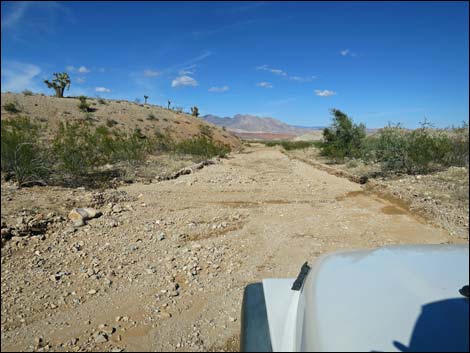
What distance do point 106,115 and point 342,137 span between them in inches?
806

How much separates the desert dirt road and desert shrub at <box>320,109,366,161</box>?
1243cm

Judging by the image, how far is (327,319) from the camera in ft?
4.49

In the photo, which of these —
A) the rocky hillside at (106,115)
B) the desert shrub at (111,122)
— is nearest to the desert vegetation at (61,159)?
the rocky hillside at (106,115)

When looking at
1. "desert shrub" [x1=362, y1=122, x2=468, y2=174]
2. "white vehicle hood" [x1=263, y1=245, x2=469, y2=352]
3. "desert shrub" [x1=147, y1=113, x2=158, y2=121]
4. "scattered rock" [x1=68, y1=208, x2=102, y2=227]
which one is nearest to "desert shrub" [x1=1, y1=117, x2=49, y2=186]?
"scattered rock" [x1=68, y1=208, x2=102, y2=227]

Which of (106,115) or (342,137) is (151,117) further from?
(342,137)

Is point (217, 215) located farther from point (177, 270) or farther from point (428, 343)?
point (428, 343)

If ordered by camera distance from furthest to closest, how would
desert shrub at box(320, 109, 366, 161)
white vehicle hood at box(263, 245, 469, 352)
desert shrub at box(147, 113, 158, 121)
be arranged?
desert shrub at box(147, 113, 158, 121), desert shrub at box(320, 109, 366, 161), white vehicle hood at box(263, 245, 469, 352)

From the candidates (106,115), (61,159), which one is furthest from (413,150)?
(106,115)

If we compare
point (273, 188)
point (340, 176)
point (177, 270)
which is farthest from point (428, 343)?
point (340, 176)

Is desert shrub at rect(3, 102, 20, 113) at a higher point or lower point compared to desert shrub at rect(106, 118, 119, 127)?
higher

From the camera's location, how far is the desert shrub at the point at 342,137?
20433mm

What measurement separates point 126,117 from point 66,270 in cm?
2872

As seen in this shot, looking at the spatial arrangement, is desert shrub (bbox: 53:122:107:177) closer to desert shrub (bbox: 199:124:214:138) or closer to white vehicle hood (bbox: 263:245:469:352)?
white vehicle hood (bbox: 263:245:469:352)

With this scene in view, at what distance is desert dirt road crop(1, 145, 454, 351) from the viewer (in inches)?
119
